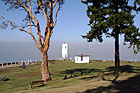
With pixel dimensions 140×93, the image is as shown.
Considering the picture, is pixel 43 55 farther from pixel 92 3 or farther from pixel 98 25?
pixel 92 3

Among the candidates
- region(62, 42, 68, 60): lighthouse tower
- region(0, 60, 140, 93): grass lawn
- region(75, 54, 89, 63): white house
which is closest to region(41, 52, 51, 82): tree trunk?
region(0, 60, 140, 93): grass lawn

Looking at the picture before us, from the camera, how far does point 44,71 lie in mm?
23516

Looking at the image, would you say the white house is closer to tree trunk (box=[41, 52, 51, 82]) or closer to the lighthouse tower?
the lighthouse tower

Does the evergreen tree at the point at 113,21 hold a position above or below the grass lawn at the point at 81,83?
above

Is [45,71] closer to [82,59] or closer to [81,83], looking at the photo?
[81,83]

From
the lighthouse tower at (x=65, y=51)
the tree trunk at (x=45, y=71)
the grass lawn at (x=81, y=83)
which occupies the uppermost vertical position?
the lighthouse tower at (x=65, y=51)

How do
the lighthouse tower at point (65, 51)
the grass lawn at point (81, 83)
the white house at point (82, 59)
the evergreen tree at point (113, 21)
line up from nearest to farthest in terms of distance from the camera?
the grass lawn at point (81, 83)
the evergreen tree at point (113, 21)
the white house at point (82, 59)
the lighthouse tower at point (65, 51)

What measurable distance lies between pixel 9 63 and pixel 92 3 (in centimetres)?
3857

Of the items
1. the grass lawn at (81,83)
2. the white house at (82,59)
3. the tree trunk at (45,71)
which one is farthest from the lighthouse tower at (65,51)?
the tree trunk at (45,71)

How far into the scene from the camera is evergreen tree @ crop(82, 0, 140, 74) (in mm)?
23047

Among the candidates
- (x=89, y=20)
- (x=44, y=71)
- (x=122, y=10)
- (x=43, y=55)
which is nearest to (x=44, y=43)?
(x=43, y=55)

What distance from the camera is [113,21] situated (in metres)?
23.0

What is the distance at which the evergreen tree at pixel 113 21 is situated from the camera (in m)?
23.0

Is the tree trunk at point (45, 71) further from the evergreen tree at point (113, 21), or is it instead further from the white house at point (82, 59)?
the white house at point (82, 59)
